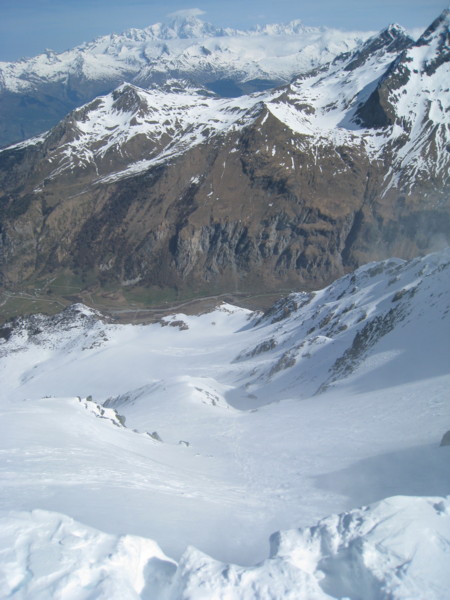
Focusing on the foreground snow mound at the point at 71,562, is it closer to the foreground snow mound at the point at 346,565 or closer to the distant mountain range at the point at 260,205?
the foreground snow mound at the point at 346,565

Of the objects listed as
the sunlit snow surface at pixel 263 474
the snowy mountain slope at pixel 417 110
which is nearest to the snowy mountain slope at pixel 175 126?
the snowy mountain slope at pixel 417 110

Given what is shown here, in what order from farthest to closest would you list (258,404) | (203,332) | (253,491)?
1. (203,332)
2. (258,404)
3. (253,491)

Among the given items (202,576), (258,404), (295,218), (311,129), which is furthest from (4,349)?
(311,129)

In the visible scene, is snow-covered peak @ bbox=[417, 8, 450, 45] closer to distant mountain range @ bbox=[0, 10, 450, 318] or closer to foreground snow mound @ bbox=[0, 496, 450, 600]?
distant mountain range @ bbox=[0, 10, 450, 318]

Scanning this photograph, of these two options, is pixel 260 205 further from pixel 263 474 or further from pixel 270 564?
pixel 270 564

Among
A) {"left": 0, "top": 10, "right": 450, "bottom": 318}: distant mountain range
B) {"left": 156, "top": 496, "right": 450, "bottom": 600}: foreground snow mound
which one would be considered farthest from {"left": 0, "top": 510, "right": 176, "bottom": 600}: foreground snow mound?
{"left": 0, "top": 10, "right": 450, "bottom": 318}: distant mountain range

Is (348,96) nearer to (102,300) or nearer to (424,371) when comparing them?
(102,300)
